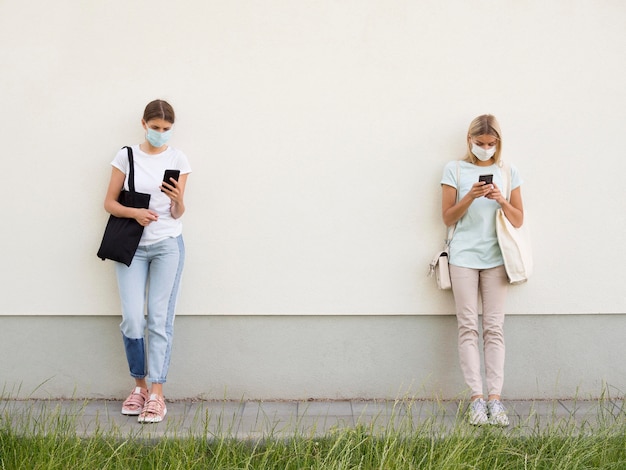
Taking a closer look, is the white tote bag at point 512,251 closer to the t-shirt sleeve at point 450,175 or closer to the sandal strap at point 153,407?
the t-shirt sleeve at point 450,175

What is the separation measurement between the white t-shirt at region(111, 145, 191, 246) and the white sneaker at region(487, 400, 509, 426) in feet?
7.36

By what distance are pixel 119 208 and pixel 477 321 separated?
2.36 m

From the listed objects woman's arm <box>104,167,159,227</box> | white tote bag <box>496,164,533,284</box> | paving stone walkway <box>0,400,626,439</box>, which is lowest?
paving stone walkway <box>0,400,626,439</box>

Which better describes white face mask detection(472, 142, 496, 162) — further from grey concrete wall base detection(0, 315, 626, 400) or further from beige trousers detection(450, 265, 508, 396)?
grey concrete wall base detection(0, 315, 626, 400)

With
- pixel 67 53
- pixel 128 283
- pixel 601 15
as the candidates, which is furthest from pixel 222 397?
pixel 601 15

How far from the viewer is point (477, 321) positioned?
13.2 feet

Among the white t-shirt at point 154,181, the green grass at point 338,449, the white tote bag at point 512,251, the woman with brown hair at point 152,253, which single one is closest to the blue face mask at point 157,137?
the woman with brown hair at point 152,253

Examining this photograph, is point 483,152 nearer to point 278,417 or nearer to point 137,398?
point 278,417

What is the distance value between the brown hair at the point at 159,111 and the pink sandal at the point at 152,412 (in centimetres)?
171

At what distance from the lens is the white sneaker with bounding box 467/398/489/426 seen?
3597 millimetres

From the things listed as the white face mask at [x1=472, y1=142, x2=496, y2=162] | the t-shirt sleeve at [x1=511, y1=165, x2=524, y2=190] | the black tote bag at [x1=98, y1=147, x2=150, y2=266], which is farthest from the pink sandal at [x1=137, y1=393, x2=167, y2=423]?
the t-shirt sleeve at [x1=511, y1=165, x2=524, y2=190]

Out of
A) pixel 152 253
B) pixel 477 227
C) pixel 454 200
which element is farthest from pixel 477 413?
pixel 152 253

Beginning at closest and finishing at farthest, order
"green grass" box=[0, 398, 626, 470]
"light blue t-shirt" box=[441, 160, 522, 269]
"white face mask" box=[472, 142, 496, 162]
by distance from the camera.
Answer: "green grass" box=[0, 398, 626, 470]
"white face mask" box=[472, 142, 496, 162]
"light blue t-shirt" box=[441, 160, 522, 269]

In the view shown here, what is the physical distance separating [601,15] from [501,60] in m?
0.73
